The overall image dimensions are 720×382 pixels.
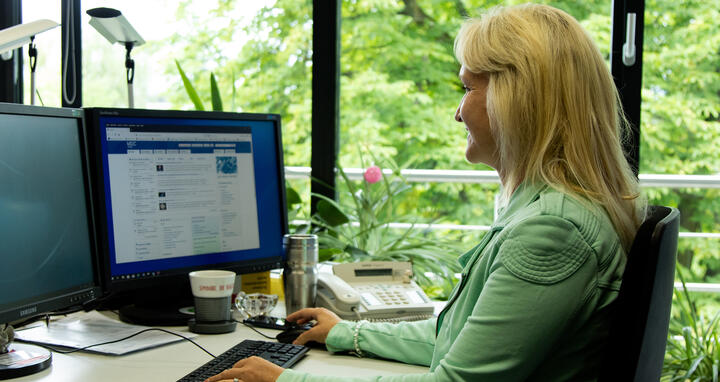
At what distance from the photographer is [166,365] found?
1157 mm

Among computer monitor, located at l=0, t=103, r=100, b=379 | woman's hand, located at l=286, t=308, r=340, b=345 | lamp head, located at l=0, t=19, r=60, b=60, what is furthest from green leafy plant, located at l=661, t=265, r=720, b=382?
lamp head, located at l=0, t=19, r=60, b=60

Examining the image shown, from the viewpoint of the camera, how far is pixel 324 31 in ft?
9.59

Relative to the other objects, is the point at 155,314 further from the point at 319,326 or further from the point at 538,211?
the point at 538,211

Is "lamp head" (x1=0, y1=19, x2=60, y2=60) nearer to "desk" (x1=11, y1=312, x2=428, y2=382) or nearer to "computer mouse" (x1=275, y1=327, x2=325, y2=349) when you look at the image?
"desk" (x1=11, y1=312, x2=428, y2=382)

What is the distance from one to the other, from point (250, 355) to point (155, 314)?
0.37m

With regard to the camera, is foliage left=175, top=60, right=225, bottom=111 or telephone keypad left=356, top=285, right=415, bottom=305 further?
foliage left=175, top=60, right=225, bottom=111

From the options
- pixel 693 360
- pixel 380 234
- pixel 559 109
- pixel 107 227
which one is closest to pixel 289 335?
pixel 107 227

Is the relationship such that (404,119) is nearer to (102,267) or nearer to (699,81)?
(699,81)

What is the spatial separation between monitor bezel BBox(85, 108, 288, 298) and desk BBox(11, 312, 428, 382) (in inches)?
7.5

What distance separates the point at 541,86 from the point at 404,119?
4.26m

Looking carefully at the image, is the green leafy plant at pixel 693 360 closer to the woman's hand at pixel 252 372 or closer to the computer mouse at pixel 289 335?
the computer mouse at pixel 289 335

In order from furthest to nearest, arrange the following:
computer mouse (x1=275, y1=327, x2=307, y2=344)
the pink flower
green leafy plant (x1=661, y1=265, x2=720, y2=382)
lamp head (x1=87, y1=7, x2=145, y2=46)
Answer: the pink flower
green leafy plant (x1=661, y1=265, x2=720, y2=382)
lamp head (x1=87, y1=7, x2=145, y2=46)
computer mouse (x1=275, y1=327, x2=307, y2=344)

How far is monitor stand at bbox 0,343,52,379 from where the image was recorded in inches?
42.3

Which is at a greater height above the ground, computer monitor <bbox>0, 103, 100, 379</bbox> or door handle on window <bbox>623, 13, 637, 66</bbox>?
door handle on window <bbox>623, 13, 637, 66</bbox>
